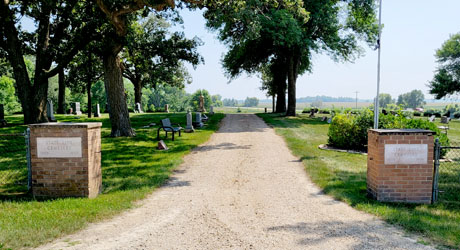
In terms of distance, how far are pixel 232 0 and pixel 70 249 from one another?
453 inches

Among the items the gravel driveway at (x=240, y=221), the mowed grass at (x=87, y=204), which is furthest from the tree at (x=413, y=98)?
the gravel driveway at (x=240, y=221)

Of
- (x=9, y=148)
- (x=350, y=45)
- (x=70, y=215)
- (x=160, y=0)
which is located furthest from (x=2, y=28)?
(x=350, y=45)

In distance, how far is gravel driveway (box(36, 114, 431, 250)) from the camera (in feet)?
13.0

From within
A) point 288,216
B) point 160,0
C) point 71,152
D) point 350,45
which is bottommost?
point 288,216

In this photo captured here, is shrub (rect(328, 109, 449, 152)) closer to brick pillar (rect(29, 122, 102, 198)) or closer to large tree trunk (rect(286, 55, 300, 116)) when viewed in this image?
brick pillar (rect(29, 122, 102, 198))

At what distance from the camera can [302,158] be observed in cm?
995

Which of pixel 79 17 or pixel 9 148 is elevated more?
pixel 79 17

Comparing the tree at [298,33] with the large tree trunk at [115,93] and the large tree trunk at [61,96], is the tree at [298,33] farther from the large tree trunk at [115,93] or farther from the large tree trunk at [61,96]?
the large tree trunk at [61,96]

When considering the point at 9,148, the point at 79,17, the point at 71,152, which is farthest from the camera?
the point at 79,17

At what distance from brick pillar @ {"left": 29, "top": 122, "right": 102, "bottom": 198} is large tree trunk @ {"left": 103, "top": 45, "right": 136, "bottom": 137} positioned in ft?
26.6

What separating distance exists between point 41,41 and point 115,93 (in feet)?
23.1

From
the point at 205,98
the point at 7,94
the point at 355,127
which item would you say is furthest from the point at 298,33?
the point at 205,98

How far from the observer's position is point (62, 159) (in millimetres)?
5914

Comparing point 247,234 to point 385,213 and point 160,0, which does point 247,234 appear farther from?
point 160,0
